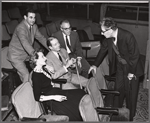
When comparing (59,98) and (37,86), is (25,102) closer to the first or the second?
(37,86)

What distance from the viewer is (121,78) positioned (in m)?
3.41

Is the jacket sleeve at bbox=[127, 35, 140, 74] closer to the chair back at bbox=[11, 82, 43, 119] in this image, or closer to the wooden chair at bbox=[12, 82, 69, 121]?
the wooden chair at bbox=[12, 82, 69, 121]

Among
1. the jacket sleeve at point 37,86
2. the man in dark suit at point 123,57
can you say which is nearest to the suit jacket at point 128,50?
the man in dark suit at point 123,57

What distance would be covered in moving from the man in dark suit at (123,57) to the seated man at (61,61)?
1.19ft

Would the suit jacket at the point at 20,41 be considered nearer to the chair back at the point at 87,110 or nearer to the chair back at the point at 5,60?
the chair back at the point at 5,60

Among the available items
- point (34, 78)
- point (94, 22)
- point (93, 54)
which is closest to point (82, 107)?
point (34, 78)

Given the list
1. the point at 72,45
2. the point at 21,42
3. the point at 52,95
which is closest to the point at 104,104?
the point at 52,95

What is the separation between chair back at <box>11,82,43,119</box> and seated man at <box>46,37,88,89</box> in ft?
2.30

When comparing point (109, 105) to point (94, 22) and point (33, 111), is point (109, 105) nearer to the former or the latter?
point (33, 111)

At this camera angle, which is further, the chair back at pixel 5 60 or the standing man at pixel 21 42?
the chair back at pixel 5 60

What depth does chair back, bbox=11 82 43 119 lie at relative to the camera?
2563mm

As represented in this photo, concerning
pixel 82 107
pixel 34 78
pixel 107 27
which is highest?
pixel 107 27

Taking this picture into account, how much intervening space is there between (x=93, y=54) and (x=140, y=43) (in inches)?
75.2

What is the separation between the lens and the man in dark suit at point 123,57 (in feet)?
10.2
